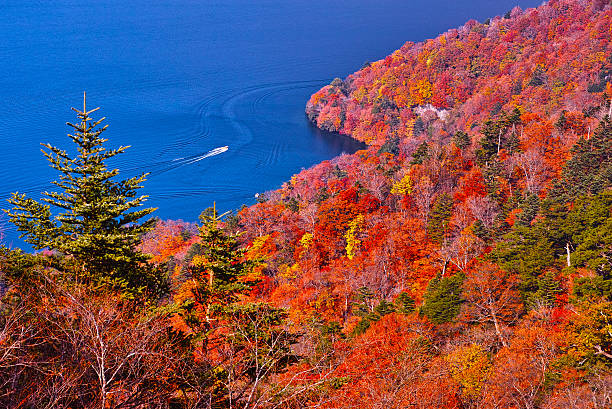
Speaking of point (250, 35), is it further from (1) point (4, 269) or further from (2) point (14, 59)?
(1) point (4, 269)

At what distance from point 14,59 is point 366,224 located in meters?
122

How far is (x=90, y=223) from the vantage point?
1361 centimetres

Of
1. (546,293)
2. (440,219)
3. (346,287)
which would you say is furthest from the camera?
(440,219)

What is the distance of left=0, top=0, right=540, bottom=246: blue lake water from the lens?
74000 mm

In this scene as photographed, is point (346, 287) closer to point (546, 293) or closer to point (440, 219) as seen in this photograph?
point (440, 219)

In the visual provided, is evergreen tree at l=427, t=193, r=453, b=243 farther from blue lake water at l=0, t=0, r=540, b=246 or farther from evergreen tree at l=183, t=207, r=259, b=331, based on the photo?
blue lake water at l=0, t=0, r=540, b=246

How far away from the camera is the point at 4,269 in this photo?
1227 centimetres

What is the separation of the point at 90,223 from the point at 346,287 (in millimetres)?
24432

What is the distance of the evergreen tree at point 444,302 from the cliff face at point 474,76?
6457 centimetres

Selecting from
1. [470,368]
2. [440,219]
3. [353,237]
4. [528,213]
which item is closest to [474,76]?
[440,219]

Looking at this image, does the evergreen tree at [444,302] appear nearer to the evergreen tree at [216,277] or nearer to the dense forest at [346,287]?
the dense forest at [346,287]

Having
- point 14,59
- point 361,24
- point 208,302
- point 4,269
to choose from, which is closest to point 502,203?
point 208,302

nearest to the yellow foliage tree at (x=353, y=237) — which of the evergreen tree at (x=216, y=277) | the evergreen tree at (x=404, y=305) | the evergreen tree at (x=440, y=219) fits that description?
the evergreen tree at (x=440, y=219)

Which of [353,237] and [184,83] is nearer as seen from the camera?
[353,237]
